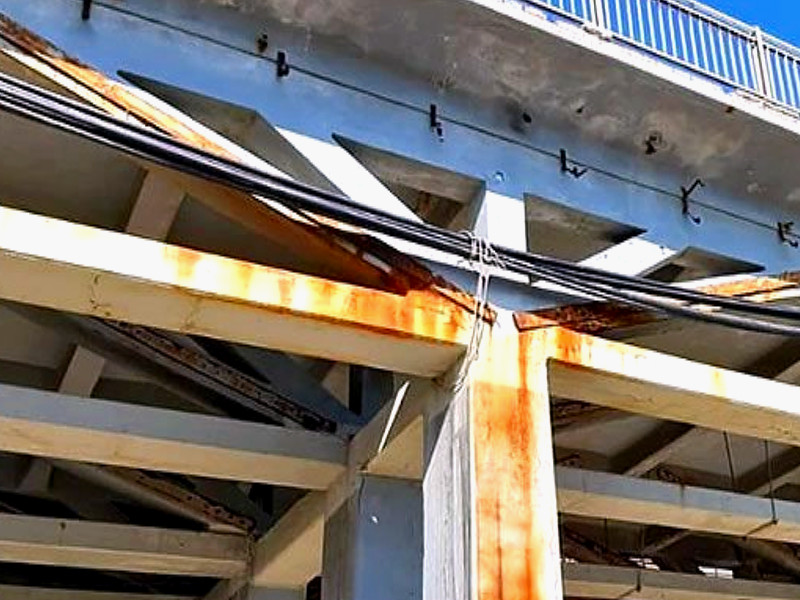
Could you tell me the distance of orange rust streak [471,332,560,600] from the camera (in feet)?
11.3

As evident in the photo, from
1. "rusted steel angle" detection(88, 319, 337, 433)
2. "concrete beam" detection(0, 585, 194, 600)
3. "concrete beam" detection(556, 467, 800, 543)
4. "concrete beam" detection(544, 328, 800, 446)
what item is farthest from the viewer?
"concrete beam" detection(0, 585, 194, 600)

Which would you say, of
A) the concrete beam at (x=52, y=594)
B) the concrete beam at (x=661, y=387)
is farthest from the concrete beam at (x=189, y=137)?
the concrete beam at (x=52, y=594)

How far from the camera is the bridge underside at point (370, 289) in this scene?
3.58m

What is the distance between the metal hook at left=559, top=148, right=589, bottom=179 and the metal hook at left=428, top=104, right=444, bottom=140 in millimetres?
593

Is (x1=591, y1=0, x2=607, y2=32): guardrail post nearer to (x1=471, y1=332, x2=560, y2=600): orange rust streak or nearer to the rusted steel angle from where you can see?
(x1=471, y1=332, x2=560, y2=600): orange rust streak

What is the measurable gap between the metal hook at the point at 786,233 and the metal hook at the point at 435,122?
75.4 inches

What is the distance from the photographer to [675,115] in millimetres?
4801

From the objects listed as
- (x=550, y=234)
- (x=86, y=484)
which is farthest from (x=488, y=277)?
(x=86, y=484)

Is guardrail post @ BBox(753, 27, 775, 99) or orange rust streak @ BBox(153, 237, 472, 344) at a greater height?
guardrail post @ BBox(753, 27, 775, 99)

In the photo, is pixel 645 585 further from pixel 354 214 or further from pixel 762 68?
pixel 354 214

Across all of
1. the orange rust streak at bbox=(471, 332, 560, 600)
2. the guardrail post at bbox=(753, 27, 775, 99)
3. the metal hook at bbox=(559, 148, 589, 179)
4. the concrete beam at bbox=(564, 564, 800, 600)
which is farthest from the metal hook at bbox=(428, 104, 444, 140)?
the concrete beam at bbox=(564, 564, 800, 600)

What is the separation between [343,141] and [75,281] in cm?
126

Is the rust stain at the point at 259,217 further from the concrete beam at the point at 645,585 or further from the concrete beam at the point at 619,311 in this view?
the concrete beam at the point at 645,585

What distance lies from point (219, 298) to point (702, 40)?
2.86 metres
